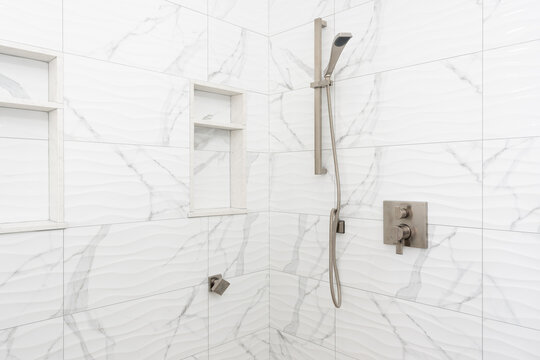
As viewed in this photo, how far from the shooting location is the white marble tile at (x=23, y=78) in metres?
1.32

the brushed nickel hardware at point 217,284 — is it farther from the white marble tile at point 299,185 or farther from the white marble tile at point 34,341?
the white marble tile at point 34,341

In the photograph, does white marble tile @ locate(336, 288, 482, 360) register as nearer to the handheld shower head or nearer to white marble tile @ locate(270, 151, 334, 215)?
white marble tile @ locate(270, 151, 334, 215)

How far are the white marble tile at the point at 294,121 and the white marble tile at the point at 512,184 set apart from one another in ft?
2.33

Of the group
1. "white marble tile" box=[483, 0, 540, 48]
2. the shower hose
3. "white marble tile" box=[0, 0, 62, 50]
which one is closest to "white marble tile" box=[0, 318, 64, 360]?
"white marble tile" box=[0, 0, 62, 50]

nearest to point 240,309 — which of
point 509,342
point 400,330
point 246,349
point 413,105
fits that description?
point 246,349

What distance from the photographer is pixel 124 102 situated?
5.03 feet

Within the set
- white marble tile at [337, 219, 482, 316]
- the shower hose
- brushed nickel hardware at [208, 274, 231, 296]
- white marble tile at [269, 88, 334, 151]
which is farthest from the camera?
white marble tile at [269, 88, 334, 151]

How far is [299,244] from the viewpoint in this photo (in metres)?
1.95

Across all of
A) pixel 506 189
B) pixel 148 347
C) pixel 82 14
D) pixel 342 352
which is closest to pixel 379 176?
pixel 506 189

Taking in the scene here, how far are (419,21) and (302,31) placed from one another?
0.62m

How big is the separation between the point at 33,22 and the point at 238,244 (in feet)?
4.11

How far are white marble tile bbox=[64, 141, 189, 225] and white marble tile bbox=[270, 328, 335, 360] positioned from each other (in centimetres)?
88

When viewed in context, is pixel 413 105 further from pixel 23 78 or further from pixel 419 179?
pixel 23 78

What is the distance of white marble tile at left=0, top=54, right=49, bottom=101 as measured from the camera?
1.32 meters
